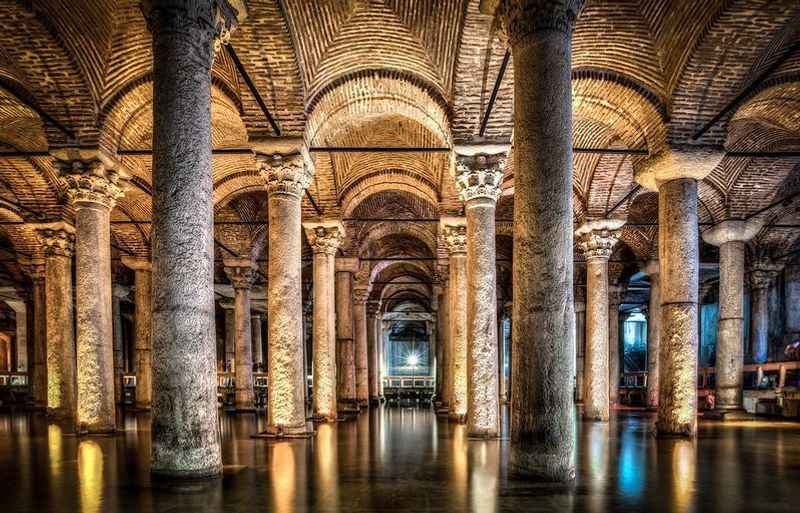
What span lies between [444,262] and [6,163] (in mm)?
12597

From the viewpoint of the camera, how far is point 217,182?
16422 mm

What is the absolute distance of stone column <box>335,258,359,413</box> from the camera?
62.1 ft

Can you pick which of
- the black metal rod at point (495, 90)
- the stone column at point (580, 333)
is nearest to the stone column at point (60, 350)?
the black metal rod at point (495, 90)

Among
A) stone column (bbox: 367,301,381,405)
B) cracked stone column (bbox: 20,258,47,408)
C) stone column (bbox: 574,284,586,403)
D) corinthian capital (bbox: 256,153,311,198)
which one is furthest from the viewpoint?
stone column (bbox: 367,301,381,405)

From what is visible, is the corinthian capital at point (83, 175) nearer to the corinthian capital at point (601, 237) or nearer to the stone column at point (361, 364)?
the corinthian capital at point (601, 237)

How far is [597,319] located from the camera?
14695 millimetres

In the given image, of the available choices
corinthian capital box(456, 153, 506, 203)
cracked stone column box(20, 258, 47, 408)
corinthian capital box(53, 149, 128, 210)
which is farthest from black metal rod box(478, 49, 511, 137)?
cracked stone column box(20, 258, 47, 408)

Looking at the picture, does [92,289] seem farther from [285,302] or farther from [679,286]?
[679,286]

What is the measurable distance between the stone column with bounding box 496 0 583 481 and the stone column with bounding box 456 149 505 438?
14.4ft

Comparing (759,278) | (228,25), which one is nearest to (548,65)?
(228,25)

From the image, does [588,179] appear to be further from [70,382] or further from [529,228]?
[70,382]

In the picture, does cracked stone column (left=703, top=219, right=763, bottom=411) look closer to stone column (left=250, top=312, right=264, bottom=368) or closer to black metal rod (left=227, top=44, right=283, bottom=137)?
black metal rod (left=227, top=44, right=283, bottom=137)

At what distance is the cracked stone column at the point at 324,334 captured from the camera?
1414cm

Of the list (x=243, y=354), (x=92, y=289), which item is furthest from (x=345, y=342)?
(x=92, y=289)
